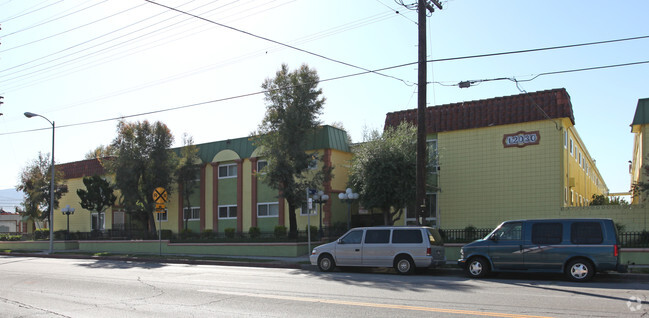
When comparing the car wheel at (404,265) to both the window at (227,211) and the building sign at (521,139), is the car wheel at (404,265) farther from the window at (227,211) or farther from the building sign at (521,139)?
the window at (227,211)

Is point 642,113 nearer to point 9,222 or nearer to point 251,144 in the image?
point 251,144

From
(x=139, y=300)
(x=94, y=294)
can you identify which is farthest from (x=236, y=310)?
(x=94, y=294)

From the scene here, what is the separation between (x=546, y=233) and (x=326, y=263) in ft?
24.0

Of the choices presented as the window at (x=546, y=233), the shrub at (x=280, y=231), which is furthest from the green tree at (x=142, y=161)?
the window at (x=546, y=233)

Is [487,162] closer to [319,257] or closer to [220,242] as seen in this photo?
[319,257]

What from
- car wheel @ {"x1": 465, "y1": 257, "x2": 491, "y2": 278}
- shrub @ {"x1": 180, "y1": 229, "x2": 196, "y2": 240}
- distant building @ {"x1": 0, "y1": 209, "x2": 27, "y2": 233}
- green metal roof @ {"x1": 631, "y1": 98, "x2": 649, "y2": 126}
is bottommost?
distant building @ {"x1": 0, "y1": 209, "x2": 27, "y2": 233}

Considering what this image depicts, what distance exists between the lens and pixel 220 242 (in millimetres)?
28500

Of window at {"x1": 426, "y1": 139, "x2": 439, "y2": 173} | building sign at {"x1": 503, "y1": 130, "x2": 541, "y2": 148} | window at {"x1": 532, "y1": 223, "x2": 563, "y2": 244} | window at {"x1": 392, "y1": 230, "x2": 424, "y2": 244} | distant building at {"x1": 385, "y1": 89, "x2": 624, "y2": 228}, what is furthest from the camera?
window at {"x1": 426, "y1": 139, "x2": 439, "y2": 173}

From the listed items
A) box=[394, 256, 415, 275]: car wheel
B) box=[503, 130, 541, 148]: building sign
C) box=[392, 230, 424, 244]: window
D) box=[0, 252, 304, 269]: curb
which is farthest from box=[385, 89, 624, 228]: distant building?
box=[394, 256, 415, 275]: car wheel

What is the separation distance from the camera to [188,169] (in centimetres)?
3425

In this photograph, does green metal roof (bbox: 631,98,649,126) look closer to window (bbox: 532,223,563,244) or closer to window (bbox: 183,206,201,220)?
window (bbox: 532,223,563,244)

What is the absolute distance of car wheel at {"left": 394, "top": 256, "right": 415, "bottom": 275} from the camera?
53.5 feet

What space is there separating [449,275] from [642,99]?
12124 mm

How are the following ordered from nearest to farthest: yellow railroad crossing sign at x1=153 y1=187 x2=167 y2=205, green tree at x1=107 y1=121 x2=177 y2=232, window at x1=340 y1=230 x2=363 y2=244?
window at x1=340 y1=230 x2=363 y2=244 → yellow railroad crossing sign at x1=153 y1=187 x2=167 y2=205 → green tree at x1=107 y1=121 x2=177 y2=232
